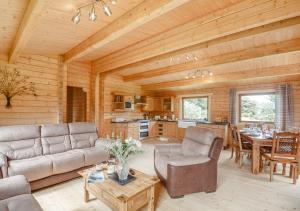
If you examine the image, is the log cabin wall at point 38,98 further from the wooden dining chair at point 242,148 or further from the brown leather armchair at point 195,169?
the wooden dining chair at point 242,148

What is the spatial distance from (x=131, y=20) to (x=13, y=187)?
2453 millimetres

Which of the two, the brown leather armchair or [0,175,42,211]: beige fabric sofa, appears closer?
[0,175,42,211]: beige fabric sofa

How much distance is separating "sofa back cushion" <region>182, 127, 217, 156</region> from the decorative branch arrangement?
158 inches

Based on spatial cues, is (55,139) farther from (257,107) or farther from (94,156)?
(257,107)

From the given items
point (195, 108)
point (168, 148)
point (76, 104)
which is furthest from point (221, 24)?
point (76, 104)

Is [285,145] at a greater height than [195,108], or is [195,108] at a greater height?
[195,108]

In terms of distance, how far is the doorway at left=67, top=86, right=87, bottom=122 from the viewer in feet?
20.7

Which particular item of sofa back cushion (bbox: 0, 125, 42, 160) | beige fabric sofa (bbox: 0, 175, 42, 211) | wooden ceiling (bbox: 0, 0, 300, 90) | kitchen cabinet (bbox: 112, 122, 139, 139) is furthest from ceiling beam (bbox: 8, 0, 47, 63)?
kitchen cabinet (bbox: 112, 122, 139, 139)

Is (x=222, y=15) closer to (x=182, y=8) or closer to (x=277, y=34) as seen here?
(x=182, y=8)

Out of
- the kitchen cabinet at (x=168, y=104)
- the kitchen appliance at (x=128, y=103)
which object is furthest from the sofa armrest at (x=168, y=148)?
the kitchen cabinet at (x=168, y=104)

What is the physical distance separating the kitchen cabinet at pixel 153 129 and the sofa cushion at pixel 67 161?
448 centimetres

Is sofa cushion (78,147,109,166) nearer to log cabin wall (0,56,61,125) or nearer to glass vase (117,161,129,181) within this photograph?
glass vase (117,161,129,181)

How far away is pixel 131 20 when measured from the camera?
249cm

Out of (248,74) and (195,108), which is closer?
(248,74)
